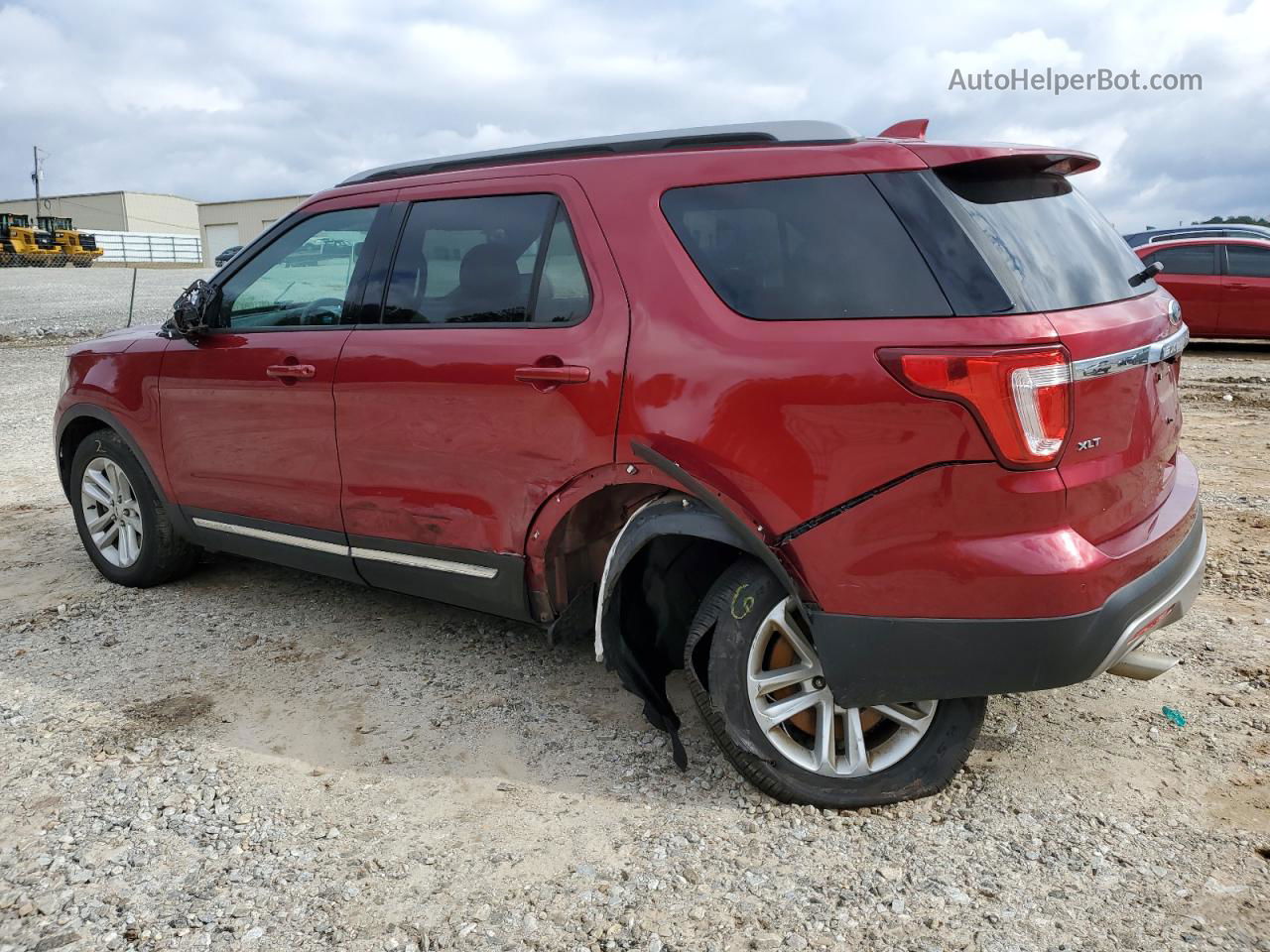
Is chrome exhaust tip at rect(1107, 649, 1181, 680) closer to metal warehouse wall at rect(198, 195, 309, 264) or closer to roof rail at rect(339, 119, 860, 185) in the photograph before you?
roof rail at rect(339, 119, 860, 185)

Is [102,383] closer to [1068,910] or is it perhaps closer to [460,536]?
[460,536]

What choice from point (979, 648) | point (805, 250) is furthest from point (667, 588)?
point (805, 250)

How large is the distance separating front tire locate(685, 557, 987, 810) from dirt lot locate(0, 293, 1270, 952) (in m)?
0.09

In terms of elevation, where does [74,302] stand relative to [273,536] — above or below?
above

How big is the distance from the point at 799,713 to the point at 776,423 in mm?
872

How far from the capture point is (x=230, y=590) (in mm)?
4969

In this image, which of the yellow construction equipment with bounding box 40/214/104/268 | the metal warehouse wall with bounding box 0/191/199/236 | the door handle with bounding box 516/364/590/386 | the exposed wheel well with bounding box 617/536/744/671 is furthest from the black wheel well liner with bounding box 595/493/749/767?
the metal warehouse wall with bounding box 0/191/199/236

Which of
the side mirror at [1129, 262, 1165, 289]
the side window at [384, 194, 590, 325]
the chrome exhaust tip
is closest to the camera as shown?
the chrome exhaust tip

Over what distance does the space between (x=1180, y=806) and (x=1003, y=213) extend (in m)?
1.74

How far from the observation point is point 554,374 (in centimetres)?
318

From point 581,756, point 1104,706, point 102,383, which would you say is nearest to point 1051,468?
point 1104,706

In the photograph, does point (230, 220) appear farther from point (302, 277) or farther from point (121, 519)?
point (302, 277)

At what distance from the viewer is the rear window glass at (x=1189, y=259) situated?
1310 centimetres

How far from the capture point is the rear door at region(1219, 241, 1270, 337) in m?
12.9
